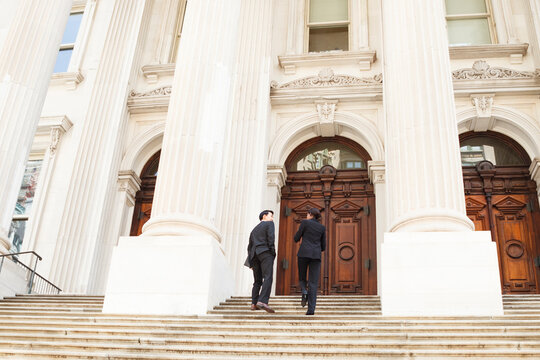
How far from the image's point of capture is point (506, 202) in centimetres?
1330

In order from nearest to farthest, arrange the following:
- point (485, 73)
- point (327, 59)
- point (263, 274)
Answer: point (263, 274), point (485, 73), point (327, 59)

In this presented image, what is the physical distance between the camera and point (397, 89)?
351 inches

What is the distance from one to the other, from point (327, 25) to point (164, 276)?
10.0 meters

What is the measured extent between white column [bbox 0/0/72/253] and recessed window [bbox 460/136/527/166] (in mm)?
9543

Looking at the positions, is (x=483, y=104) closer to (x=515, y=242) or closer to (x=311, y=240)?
(x=515, y=242)

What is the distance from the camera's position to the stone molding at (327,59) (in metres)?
14.5

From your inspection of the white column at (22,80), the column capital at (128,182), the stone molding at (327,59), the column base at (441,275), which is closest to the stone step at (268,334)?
the column base at (441,275)

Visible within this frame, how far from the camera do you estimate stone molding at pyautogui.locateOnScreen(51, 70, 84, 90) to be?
1540 cm

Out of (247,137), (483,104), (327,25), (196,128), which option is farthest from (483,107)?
(196,128)

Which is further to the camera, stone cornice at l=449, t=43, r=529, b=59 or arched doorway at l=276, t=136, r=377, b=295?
stone cornice at l=449, t=43, r=529, b=59

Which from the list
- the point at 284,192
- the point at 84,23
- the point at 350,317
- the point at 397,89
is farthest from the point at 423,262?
the point at 84,23

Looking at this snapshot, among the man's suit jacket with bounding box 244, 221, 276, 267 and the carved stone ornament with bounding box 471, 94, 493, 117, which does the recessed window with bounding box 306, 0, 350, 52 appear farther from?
the man's suit jacket with bounding box 244, 221, 276, 267

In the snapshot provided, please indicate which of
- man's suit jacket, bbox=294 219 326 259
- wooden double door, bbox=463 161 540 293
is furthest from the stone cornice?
man's suit jacket, bbox=294 219 326 259

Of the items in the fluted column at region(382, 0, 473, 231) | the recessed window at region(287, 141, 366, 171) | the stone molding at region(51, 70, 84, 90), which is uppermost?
the stone molding at region(51, 70, 84, 90)
